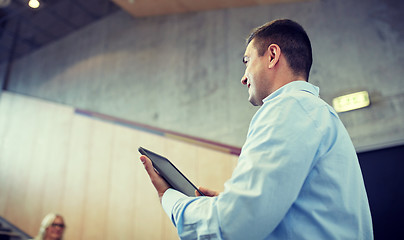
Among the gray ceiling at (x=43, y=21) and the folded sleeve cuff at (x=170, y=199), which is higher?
the gray ceiling at (x=43, y=21)

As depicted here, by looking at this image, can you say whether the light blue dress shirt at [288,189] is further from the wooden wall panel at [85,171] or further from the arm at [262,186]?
the wooden wall panel at [85,171]

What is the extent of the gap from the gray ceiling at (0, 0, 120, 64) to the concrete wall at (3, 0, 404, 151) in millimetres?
172

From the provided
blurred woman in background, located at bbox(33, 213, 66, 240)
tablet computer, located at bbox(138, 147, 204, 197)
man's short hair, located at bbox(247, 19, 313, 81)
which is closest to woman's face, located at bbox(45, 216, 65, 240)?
blurred woman in background, located at bbox(33, 213, 66, 240)

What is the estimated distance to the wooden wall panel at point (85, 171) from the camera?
→ 394cm

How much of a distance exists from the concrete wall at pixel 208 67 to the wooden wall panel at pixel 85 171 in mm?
453

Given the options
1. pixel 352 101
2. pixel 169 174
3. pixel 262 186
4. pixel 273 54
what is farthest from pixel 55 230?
pixel 262 186

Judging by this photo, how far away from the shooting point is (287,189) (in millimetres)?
752

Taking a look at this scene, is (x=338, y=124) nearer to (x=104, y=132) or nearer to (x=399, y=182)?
(x=399, y=182)

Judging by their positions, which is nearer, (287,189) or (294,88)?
(287,189)

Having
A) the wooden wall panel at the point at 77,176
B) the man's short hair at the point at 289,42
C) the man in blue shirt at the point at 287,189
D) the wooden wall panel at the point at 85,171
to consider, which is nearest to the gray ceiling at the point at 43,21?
the wooden wall panel at the point at 85,171

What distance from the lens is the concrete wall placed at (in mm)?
3377

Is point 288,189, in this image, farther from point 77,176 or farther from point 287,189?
point 77,176

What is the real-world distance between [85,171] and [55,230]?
0.95 metres

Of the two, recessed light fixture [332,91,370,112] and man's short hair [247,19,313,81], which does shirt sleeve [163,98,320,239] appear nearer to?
man's short hair [247,19,313,81]
